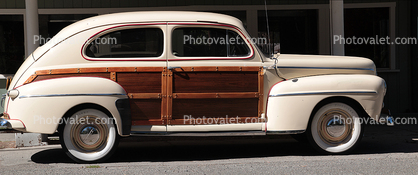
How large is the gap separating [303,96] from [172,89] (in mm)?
1693

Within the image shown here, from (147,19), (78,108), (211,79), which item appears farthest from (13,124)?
(211,79)

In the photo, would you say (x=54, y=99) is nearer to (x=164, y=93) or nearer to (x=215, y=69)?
(x=164, y=93)

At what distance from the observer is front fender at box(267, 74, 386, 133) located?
5.43m

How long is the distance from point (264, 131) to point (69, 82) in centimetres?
253

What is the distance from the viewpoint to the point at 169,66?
5344 mm

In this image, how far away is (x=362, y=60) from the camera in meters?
5.93

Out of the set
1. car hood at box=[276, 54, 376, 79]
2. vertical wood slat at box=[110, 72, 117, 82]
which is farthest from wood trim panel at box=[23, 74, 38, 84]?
car hood at box=[276, 54, 376, 79]

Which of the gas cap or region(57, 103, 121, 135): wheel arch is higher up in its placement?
the gas cap

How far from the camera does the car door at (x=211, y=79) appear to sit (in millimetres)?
5379

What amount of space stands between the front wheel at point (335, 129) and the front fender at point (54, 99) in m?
2.63

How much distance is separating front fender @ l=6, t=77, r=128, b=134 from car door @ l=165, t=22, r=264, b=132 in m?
0.79

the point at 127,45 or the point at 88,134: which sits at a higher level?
the point at 127,45

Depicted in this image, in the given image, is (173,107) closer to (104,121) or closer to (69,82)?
(104,121)

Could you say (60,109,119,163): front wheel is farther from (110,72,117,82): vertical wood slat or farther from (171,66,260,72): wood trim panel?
(171,66,260,72): wood trim panel
